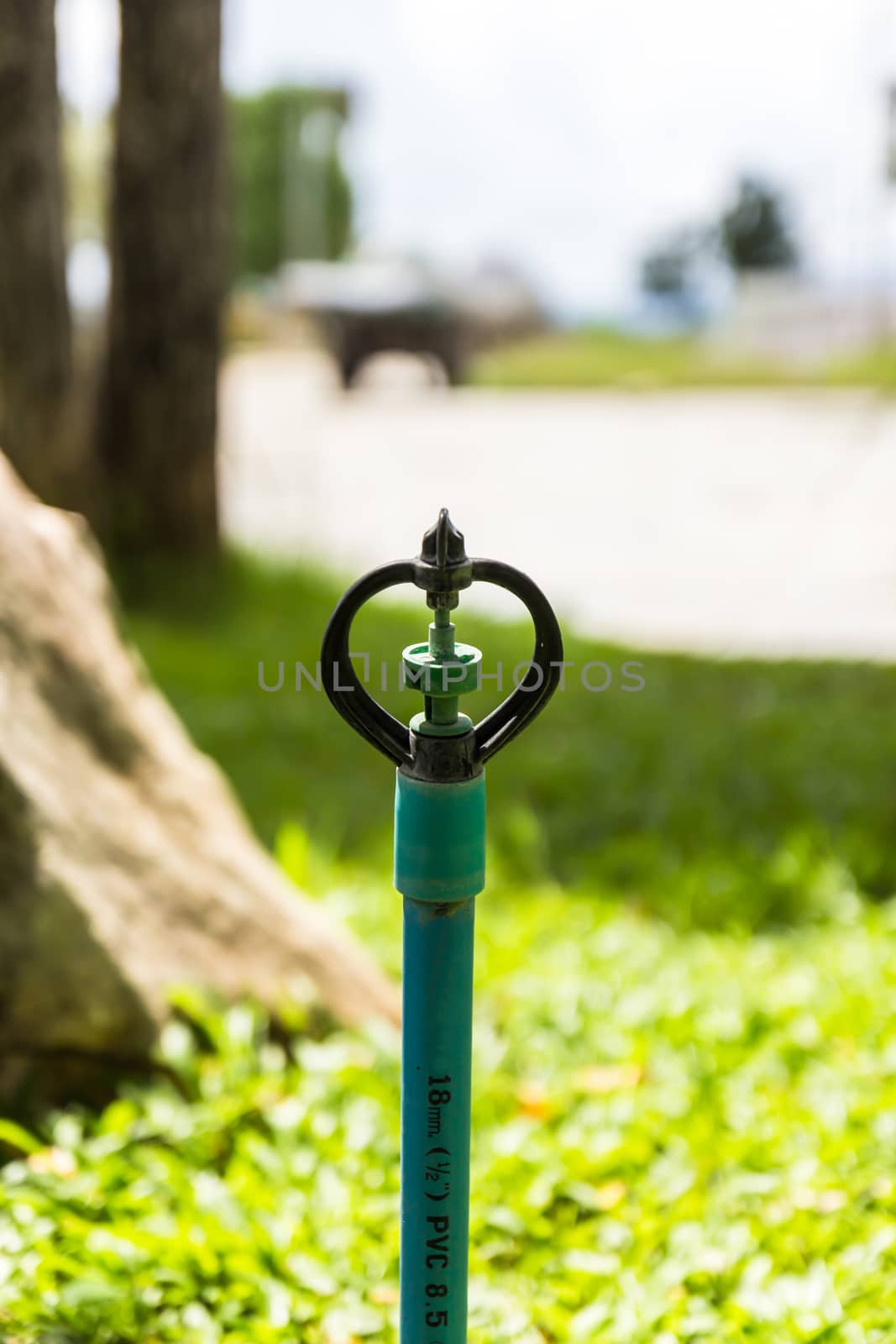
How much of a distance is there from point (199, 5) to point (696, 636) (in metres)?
3.62

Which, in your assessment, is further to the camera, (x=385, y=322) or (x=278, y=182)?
(x=278, y=182)

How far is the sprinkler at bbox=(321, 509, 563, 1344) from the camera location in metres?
1.62

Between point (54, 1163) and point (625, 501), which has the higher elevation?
point (625, 501)

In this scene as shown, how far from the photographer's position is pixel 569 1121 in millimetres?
2840

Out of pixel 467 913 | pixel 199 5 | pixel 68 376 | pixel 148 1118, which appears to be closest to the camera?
pixel 467 913

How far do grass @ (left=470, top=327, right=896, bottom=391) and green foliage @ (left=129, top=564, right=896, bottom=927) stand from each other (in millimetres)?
15053

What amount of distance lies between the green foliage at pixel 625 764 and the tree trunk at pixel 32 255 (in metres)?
1.06

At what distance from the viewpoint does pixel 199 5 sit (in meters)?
6.46

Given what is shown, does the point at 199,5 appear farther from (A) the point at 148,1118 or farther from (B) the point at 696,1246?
(B) the point at 696,1246

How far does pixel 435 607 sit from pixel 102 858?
1.29 meters

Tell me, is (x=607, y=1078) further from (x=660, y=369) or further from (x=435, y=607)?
(x=660, y=369)

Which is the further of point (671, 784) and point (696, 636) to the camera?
point (696, 636)

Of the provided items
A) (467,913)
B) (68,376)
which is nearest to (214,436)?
(68,376)

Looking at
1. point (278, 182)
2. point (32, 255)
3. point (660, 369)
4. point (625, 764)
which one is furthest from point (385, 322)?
point (278, 182)
